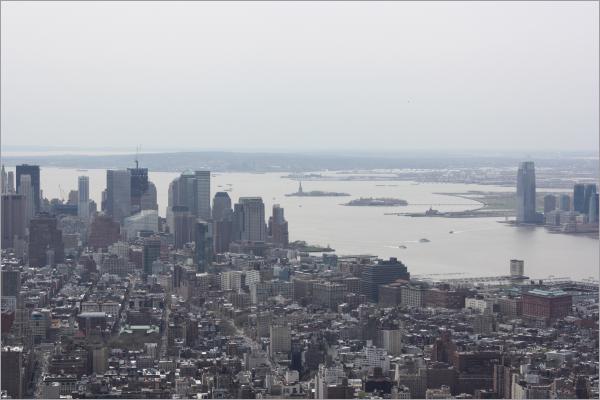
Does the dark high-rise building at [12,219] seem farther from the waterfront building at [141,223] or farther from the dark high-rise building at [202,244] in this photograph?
the dark high-rise building at [202,244]

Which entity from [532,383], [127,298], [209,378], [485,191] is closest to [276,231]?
[485,191]

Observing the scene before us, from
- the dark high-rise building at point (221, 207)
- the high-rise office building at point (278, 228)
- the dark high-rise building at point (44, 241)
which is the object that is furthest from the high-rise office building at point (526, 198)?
the dark high-rise building at point (44, 241)

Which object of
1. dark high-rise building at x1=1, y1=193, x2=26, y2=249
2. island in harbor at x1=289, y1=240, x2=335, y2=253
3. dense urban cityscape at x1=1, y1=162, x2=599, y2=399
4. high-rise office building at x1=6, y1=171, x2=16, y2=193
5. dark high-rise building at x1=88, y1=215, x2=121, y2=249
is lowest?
dense urban cityscape at x1=1, y1=162, x2=599, y2=399

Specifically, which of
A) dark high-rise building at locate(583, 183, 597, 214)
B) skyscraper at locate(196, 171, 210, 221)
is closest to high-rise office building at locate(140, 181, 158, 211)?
skyscraper at locate(196, 171, 210, 221)

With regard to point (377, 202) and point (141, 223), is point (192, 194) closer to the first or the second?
point (141, 223)

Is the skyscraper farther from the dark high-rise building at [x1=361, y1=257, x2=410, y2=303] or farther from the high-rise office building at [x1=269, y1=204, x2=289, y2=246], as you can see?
the dark high-rise building at [x1=361, y1=257, x2=410, y2=303]

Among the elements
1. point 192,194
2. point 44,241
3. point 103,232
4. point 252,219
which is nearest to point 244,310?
point 44,241

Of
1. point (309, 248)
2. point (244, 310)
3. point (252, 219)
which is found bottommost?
point (244, 310)
